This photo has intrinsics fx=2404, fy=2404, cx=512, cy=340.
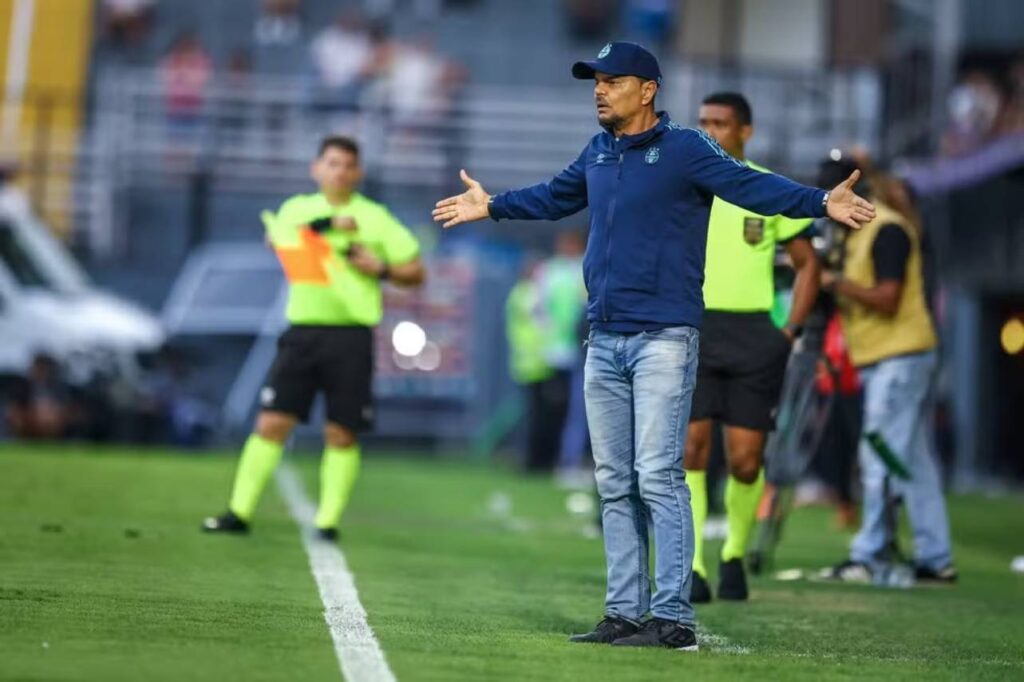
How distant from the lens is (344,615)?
30.2 feet

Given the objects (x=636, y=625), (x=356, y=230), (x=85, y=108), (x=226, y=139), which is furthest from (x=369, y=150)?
(x=636, y=625)

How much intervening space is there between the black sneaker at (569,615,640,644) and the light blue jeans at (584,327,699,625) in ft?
0.16

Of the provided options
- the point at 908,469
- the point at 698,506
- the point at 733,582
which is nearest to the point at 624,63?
the point at 698,506

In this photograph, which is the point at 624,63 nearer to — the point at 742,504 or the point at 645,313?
the point at 645,313

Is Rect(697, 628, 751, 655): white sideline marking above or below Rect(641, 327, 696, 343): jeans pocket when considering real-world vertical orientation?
below

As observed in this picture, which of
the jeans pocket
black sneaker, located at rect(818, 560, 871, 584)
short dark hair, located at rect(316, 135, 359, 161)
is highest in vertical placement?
short dark hair, located at rect(316, 135, 359, 161)

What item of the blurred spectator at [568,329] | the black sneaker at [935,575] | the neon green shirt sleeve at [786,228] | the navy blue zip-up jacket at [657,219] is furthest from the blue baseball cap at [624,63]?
the blurred spectator at [568,329]

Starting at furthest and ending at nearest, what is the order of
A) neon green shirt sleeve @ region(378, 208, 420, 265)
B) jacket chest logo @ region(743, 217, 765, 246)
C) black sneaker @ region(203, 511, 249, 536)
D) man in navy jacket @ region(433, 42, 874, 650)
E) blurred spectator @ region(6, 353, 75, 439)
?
blurred spectator @ region(6, 353, 75, 439)
neon green shirt sleeve @ region(378, 208, 420, 265)
black sneaker @ region(203, 511, 249, 536)
jacket chest logo @ region(743, 217, 765, 246)
man in navy jacket @ region(433, 42, 874, 650)

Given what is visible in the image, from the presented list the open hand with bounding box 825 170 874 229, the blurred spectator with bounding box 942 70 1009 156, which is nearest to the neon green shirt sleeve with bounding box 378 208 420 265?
the open hand with bounding box 825 170 874 229

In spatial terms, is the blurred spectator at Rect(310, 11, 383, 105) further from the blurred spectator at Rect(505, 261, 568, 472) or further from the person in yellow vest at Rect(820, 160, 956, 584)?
the person in yellow vest at Rect(820, 160, 956, 584)

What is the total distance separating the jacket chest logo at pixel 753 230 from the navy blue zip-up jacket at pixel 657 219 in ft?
6.99

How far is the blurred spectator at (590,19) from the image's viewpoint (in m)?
36.2

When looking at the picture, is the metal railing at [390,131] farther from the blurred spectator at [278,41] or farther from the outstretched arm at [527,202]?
the outstretched arm at [527,202]

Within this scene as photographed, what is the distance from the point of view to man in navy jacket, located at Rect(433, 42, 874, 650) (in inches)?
344
